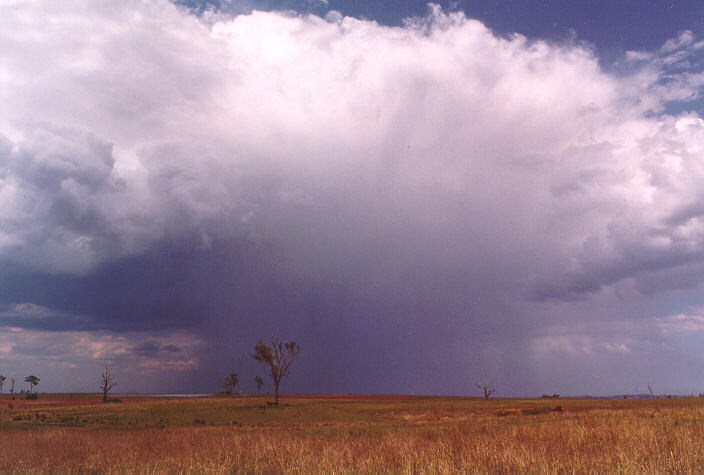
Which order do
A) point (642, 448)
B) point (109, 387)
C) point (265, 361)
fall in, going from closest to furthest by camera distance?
point (642, 448), point (265, 361), point (109, 387)

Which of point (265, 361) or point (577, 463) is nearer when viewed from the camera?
point (577, 463)

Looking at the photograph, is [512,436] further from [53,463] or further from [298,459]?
[53,463]

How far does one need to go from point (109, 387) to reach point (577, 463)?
461 ft

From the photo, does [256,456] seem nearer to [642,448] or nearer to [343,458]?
[343,458]

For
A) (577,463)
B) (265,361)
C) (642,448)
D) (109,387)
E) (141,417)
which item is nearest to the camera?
(577,463)

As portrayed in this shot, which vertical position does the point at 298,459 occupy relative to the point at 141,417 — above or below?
above

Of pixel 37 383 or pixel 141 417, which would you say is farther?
pixel 37 383

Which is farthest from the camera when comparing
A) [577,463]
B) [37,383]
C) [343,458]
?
[37,383]

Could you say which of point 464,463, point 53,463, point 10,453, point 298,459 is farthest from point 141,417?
point 464,463

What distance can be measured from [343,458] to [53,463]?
9.86 metres

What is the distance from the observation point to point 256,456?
16.2m

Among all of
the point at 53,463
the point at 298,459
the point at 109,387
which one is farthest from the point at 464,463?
the point at 109,387

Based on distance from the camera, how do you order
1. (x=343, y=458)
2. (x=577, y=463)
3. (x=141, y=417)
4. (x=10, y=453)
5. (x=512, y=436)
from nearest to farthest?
1. (x=577, y=463)
2. (x=343, y=458)
3. (x=10, y=453)
4. (x=512, y=436)
5. (x=141, y=417)

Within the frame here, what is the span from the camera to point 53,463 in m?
15.8
